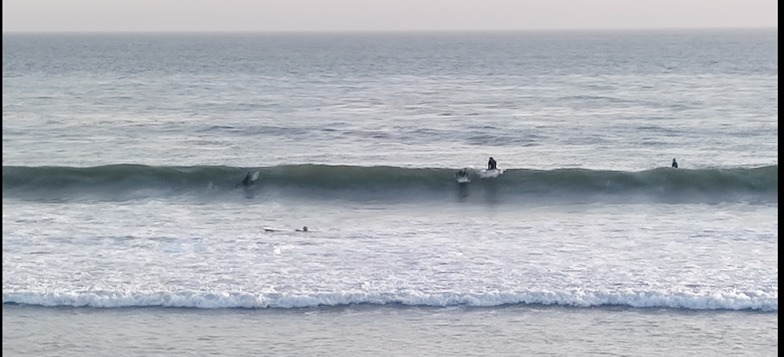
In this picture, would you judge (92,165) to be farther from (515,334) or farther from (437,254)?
(515,334)

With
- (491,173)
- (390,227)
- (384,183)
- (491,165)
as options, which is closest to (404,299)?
(390,227)

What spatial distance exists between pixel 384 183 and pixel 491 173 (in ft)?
8.09

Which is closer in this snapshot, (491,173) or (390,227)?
(390,227)

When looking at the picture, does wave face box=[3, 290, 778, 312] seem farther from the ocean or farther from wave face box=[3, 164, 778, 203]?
wave face box=[3, 164, 778, 203]

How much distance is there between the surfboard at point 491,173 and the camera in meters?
23.1

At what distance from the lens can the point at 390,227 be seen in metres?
17.3

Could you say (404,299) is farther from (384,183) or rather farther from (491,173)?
(491,173)

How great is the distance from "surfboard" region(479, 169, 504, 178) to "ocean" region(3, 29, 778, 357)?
11 cm

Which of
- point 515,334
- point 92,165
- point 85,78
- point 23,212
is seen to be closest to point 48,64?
point 85,78

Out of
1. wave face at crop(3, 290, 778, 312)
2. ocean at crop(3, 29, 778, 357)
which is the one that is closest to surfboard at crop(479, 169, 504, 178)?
ocean at crop(3, 29, 778, 357)

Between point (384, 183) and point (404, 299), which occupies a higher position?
point (384, 183)

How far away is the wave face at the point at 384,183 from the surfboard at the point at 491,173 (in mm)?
126

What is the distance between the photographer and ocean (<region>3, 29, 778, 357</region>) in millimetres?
10914

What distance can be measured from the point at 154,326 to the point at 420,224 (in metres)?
7.44
